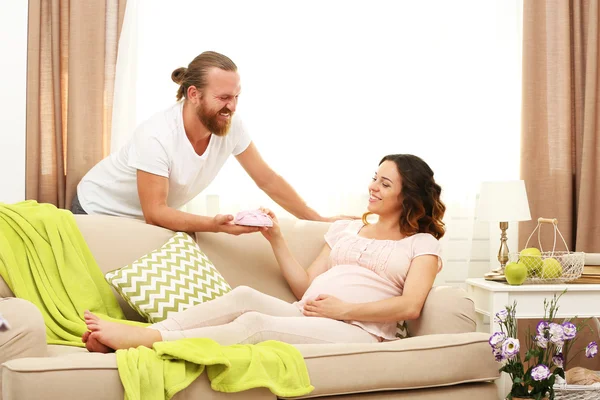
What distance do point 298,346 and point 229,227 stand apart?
2.54 ft

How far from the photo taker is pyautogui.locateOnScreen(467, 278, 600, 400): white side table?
299 centimetres

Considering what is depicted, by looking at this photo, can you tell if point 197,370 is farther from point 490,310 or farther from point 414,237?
point 490,310

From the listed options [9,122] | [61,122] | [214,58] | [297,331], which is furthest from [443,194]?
[9,122]

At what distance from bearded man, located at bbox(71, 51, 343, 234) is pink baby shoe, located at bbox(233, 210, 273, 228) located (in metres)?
0.03

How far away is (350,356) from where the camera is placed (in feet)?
6.95

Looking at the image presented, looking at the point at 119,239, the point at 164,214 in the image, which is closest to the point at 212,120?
the point at 164,214

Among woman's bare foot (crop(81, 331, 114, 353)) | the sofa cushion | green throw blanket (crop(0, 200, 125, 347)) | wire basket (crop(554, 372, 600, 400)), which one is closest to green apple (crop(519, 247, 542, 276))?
wire basket (crop(554, 372, 600, 400))

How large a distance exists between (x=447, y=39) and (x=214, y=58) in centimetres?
139

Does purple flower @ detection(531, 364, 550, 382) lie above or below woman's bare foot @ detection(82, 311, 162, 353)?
below

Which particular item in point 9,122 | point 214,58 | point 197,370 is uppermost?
point 214,58

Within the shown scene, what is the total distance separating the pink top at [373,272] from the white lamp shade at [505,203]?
606 mm

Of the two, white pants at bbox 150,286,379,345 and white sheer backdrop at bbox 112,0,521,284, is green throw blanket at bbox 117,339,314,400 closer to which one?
white pants at bbox 150,286,379,345

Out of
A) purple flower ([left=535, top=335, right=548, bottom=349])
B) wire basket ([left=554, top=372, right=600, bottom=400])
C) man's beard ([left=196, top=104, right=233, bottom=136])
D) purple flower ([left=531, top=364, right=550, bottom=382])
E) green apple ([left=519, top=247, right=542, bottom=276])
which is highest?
man's beard ([left=196, top=104, right=233, bottom=136])

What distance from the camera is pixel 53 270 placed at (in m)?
2.51
